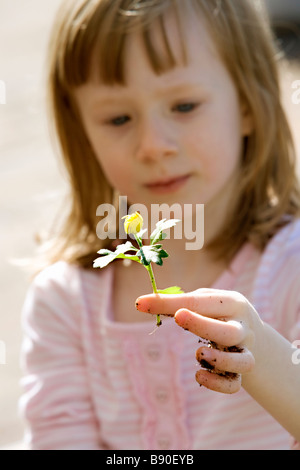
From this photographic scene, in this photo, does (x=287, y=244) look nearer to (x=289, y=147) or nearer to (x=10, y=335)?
(x=289, y=147)

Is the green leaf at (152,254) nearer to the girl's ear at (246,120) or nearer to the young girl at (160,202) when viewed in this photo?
the young girl at (160,202)

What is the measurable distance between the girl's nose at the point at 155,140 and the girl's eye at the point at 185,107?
1.3 inches

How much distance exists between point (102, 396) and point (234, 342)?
0.70 meters

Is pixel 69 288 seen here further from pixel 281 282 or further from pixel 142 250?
pixel 142 250

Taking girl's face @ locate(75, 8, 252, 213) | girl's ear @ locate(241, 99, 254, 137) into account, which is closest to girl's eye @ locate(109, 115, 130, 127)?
girl's face @ locate(75, 8, 252, 213)

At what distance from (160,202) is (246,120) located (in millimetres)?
254

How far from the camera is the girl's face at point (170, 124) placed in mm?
1199

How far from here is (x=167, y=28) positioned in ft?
4.03

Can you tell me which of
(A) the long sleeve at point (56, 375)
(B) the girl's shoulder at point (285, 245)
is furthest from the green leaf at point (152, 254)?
(A) the long sleeve at point (56, 375)

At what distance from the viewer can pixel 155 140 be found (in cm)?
117

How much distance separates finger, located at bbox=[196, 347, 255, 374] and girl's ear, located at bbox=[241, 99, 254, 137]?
2.36 ft
